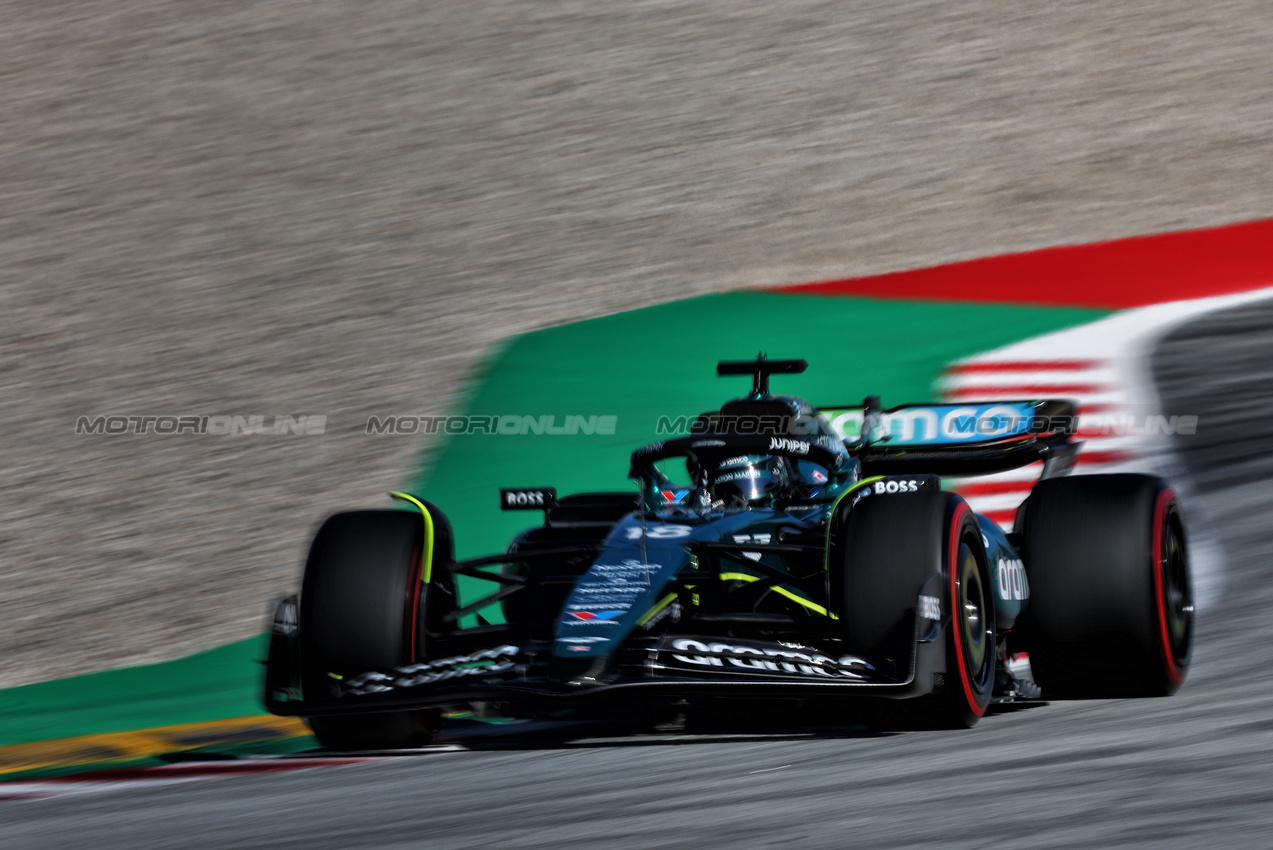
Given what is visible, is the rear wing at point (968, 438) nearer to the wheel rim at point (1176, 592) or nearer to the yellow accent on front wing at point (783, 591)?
the wheel rim at point (1176, 592)

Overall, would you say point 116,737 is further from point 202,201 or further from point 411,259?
point 202,201

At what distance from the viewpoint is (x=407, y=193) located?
2083 centimetres

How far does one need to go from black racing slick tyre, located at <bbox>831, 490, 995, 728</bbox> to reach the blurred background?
193 inches

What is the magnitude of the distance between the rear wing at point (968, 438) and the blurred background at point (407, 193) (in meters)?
4.08

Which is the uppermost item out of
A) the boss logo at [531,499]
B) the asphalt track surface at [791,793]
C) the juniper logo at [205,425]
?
the juniper logo at [205,425]

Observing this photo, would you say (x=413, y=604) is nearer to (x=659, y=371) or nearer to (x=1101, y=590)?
(x=1101, y=590)

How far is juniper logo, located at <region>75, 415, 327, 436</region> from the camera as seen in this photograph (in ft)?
45.3

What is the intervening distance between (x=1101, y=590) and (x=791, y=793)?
2.37 meters

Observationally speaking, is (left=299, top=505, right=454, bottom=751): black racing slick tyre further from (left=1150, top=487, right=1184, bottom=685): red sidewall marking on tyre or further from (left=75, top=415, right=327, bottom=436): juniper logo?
(left=75, top=415, right=327, bottom=436): juniper logo

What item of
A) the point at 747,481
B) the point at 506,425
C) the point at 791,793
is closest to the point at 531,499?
the point at 747,481

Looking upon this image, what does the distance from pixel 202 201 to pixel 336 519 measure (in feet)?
47.6

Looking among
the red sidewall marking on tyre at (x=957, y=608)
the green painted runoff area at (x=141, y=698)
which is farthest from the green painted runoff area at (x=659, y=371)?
the red sidewall marking on tyre at (x=957, y=608)

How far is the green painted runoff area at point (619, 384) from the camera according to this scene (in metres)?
9.35

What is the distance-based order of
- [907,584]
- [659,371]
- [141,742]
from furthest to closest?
[659,371] < [141,742] < [907,584]
